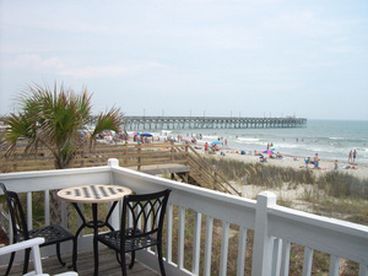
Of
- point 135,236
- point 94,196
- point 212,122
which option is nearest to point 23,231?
point 94,196

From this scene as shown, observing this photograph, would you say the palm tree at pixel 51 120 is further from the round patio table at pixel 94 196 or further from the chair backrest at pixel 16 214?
the chair backrest at pixel 16 214

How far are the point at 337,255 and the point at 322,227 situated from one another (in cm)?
15

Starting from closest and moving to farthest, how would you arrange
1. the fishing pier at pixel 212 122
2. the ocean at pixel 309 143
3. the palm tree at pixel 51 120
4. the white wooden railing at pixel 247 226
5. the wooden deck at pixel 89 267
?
the white wooden railing at pixel 247 226
the wooden deck at pixel 89 267
the palm tree at pixel 51 120
the ocean at pixel 309 143
the fishing pier at pixel 212 122

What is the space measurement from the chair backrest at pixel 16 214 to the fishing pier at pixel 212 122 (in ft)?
151

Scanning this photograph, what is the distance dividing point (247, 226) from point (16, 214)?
1.79 metres

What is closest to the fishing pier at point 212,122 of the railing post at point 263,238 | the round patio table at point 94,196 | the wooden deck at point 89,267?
the wooden deck at point 89,267

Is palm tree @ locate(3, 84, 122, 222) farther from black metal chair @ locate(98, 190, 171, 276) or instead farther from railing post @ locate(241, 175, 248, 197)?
railing post @ locate(241, 175, 248, 197)

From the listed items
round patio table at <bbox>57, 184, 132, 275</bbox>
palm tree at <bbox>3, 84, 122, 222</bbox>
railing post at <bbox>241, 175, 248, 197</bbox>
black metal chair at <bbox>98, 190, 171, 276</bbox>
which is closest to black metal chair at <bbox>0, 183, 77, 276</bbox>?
round patio table at <bbox>57, 184, 132, 275</bbox>

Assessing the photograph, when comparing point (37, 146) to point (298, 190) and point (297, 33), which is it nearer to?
point (298, 190)

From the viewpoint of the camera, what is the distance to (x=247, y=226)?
2.17m

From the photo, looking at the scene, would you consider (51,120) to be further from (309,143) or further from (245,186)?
(309,143)

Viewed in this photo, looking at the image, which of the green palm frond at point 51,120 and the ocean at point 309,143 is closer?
the green palm frond at point 51,120

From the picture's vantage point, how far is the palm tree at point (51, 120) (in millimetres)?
3975

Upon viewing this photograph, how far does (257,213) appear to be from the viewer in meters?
2.05
